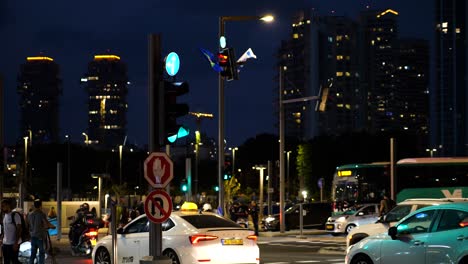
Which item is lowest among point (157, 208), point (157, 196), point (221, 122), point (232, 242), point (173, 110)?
point (232, 242)

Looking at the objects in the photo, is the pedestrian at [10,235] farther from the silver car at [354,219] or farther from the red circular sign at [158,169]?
the silver car at [354,219]

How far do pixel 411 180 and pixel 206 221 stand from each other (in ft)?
86.6

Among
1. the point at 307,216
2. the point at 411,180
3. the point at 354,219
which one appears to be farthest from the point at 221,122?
the point at 307,216

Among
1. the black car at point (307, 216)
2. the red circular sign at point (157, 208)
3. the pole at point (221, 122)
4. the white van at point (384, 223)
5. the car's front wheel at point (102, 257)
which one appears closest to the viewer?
the red circular sign at point (157, 208)

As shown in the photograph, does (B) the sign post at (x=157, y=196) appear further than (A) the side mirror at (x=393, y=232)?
No

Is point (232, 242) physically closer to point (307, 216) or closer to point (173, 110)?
point (173, 110)

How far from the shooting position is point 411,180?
142 feet

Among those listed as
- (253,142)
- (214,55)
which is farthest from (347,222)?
(253,142)

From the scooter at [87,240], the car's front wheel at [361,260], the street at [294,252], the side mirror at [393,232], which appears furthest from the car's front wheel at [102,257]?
the scooter at [87,240]

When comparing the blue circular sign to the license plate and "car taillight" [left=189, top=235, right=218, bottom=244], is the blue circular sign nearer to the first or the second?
"car taillight" [left=189, top=235, right=218, bottom=244]

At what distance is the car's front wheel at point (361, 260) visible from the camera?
Answer: 1591 cm

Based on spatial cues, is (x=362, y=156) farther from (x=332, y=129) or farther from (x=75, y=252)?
(x=332, y=129)

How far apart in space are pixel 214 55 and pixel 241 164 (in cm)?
10235

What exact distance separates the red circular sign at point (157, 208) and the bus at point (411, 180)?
28673 millimetres
